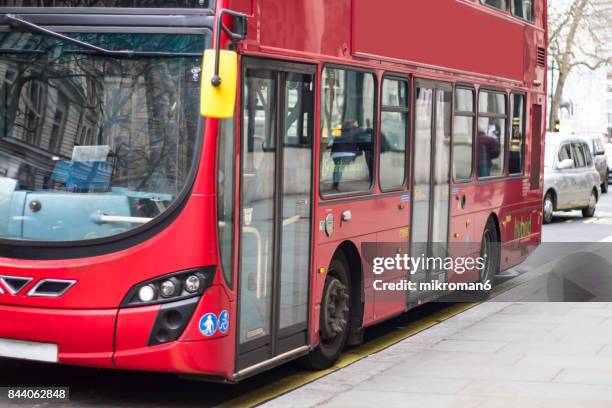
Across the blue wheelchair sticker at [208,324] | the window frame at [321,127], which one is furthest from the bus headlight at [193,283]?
the window frame at [321,127]

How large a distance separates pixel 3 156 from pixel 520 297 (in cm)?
836

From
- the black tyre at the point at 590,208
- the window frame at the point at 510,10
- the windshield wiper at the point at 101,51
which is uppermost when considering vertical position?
the window frame at the point at 510,10

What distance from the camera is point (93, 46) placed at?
7.52 metres

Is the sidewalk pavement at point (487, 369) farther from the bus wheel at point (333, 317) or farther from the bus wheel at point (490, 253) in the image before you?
the bus wheel at point (490, 253)

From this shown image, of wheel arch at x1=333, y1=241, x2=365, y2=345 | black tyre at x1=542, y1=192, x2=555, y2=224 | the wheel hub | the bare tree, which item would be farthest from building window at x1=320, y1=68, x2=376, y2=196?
the bare tree

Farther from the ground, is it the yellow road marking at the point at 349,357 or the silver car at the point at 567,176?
the silver car at the point at 567,176

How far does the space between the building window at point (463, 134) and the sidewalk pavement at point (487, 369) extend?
159 cm

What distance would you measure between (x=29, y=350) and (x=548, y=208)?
20.2 meters

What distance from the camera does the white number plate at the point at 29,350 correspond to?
25.0 ft

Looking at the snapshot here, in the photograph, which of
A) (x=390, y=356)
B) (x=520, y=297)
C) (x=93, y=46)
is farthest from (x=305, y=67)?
(x=520, y=297)

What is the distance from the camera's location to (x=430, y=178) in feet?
39.3

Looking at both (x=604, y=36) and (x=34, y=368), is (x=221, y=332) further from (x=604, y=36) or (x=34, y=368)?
(x=604, y=36)

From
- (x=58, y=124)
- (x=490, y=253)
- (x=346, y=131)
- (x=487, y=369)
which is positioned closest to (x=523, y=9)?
(x=490, y=253)

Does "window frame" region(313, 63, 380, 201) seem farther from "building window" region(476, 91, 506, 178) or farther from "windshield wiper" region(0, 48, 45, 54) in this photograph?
"building window" region(476, 91, 506, 178)
